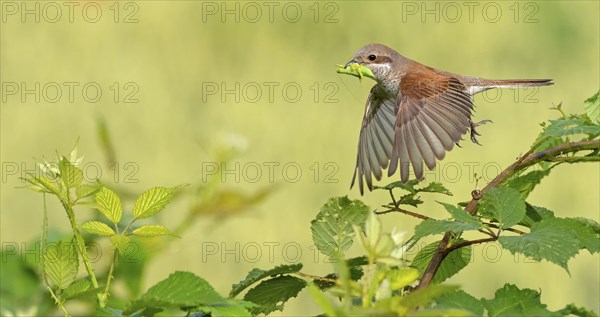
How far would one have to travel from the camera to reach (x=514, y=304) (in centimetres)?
114

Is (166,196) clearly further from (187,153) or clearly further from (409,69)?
(187,153)

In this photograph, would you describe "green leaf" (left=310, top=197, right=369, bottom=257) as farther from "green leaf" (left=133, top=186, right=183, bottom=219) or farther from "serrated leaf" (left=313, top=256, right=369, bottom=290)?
"green leaf" (left=133, top=186, right=183, bottom=219)

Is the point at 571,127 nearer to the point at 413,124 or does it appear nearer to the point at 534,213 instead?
the point at 534,213

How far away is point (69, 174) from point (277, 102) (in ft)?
21.7

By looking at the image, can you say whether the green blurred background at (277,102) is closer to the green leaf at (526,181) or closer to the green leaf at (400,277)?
the green leaf at (526,181)

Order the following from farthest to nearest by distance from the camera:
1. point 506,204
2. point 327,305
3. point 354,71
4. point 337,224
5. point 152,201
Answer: point 354,71
point 337,224
point 506,204
point 152,201
point 327,305

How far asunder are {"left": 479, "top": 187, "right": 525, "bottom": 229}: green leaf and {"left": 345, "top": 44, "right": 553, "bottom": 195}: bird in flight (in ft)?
2.52

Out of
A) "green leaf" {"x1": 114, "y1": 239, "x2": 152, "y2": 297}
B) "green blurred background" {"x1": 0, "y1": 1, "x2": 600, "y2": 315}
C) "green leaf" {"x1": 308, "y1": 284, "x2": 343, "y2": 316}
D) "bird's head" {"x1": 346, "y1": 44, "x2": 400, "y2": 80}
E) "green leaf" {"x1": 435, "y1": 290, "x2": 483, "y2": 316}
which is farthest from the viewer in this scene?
"green blurred background" {"x1": 0, "y1": 1, "x2": 600, "y2": 315}

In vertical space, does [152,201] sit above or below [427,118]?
below

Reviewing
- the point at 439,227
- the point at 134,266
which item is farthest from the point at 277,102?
the point at 439,227

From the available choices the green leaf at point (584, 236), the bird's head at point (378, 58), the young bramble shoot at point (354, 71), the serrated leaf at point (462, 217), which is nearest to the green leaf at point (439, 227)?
the serrated leaf at point (462, 217)

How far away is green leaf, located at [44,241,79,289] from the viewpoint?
116 centimetres

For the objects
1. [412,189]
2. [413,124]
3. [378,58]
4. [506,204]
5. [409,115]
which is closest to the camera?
[506,204]

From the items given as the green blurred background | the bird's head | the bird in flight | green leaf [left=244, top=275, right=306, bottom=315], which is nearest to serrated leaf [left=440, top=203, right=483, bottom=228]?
green leaf [left=244, top=275, right=306, bottom=315]
